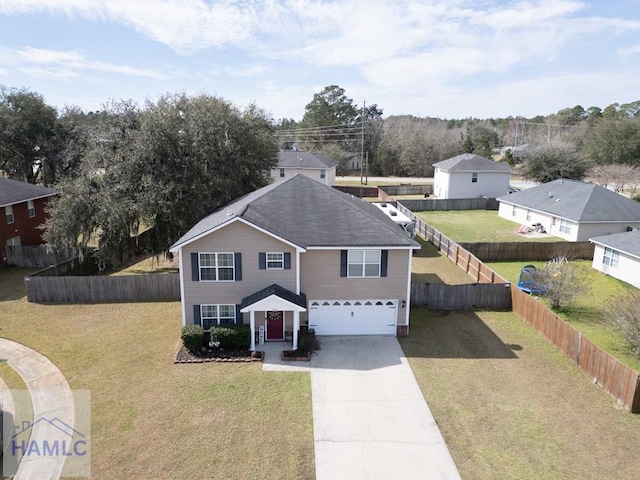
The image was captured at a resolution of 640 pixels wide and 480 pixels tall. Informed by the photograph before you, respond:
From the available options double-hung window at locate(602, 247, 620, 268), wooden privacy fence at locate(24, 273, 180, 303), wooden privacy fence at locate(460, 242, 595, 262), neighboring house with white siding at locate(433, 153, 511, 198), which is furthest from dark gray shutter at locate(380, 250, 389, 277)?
neighboring house with white siding at locate(433, 153, 511, 198)

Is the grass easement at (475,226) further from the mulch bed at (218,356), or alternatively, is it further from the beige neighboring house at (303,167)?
the mulch bed at (218,356)

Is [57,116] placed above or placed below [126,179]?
above

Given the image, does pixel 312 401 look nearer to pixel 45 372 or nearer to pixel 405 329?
pixel 405 329

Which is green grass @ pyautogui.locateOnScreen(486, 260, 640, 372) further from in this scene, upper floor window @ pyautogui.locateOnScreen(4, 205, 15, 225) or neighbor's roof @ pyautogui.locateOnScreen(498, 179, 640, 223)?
upper floor window @ pyautogui.locateOnScreen(4, 205, 15, 225)

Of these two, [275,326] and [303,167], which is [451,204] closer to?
[303,167]

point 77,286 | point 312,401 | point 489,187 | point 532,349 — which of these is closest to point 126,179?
point 77,286
